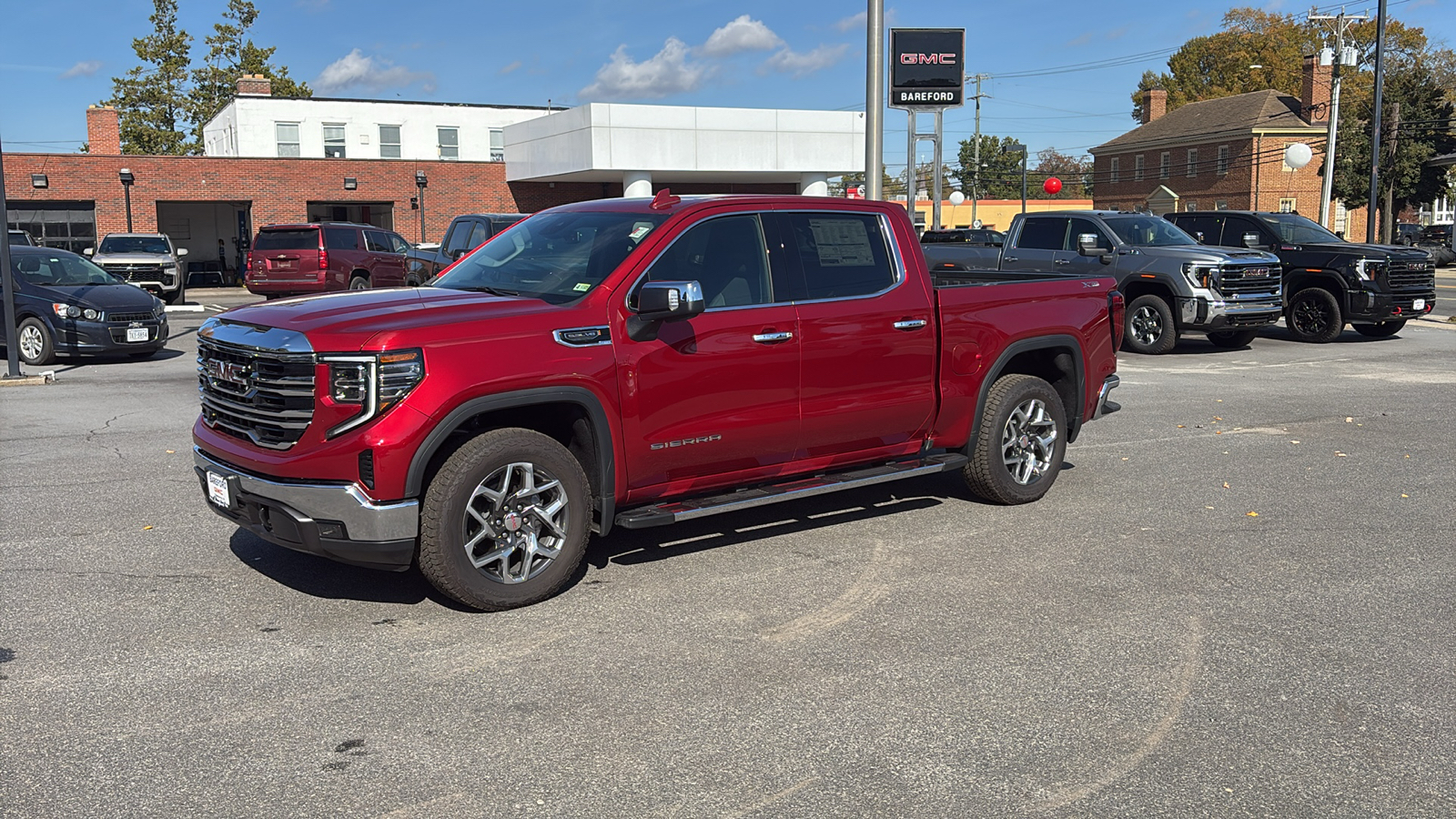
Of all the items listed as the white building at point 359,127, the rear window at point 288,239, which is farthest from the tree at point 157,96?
the rear window at point 288,239

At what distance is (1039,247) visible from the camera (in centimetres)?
1802

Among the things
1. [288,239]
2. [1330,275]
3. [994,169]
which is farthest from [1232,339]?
[994,169]

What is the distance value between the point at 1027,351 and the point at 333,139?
47.0 meters

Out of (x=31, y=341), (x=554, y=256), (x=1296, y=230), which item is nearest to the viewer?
(x=554, y=256)

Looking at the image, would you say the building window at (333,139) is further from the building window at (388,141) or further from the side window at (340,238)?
the side window at (340,238)

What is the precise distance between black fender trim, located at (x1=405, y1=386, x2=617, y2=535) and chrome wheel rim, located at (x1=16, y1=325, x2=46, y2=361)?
41.4 feet

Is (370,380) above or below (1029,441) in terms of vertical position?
above

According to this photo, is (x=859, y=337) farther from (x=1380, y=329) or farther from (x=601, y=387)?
(x=1380, y=329)

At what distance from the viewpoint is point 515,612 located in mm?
5457

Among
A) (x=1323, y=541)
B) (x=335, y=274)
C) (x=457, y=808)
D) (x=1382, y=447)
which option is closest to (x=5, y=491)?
(x=457, y=808)

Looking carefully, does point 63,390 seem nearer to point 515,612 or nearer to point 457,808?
point 515,612

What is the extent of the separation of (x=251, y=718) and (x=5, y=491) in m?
4.80

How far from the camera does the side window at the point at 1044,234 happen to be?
1783cm

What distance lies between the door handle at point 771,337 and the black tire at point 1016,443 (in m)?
1.74
